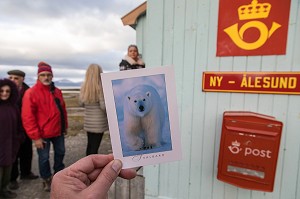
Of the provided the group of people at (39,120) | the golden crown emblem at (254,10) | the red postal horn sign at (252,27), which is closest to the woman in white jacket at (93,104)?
the group of people at (39,120)

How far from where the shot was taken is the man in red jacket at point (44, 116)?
329 cm

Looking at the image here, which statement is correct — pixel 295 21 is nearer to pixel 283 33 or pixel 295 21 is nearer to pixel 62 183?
pixel 283 33

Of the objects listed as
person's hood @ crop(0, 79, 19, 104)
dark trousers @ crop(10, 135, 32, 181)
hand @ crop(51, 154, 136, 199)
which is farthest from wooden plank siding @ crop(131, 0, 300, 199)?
dark trousers @ crop(10, 135, 32, 181)

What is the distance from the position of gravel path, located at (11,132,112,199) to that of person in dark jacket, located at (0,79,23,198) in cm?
24

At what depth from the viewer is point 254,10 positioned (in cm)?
215

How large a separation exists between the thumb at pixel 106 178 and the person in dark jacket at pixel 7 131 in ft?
8.91

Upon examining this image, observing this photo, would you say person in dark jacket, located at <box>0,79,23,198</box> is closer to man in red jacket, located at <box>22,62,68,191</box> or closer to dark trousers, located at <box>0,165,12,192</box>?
dark trousers, located at <box>0,165,12,192</box>

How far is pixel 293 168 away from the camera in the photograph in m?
2.16

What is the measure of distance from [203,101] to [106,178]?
5.33 ft

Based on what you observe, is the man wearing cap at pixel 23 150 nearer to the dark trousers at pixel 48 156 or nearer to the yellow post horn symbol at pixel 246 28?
the dark trousers at pixel 48 156

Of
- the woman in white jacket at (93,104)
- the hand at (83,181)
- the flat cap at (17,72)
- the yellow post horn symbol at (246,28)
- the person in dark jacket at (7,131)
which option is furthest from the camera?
the flat cap at (17,72)

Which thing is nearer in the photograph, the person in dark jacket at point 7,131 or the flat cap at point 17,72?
the person in dark jacket at point 7,131

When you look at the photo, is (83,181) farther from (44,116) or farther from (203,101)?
(44,116)

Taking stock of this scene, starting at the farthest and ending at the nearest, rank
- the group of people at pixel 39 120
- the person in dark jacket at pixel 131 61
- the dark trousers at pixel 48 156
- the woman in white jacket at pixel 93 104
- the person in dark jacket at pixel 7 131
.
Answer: the person in dark jacket at pixel 131 61
the woman in white jacket at pixel 93 104
the dark trousers at pixel 48 156
the group of people at pixel 39 120
the person in dark jacket at pixel 7 131
